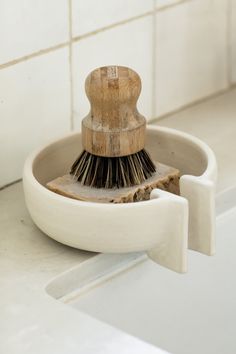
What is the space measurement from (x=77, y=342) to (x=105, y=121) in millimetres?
199

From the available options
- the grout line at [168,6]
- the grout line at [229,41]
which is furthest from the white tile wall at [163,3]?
the grout line at [229,41]

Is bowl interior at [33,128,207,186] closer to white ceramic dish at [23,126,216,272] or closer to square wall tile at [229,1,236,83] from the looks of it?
white ceramic dish at [23,126,216,272]

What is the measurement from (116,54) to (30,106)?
0.13 meters

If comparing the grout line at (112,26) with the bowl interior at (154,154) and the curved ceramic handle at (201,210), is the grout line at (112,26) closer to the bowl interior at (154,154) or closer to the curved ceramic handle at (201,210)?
the bowl interior at (154,154)

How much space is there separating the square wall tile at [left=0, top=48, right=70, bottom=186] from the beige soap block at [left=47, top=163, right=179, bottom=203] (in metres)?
0.10

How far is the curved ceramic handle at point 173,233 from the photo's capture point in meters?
A: 0.78

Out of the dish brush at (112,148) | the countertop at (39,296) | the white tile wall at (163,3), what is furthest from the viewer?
the white tile wall at (163,3)

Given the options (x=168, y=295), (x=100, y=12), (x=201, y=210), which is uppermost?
(x=100, y=12)

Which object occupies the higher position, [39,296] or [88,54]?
[88,54]

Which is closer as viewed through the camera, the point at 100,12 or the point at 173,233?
the point at 173,233

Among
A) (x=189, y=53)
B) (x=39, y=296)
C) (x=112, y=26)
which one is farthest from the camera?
(x=189, y=53)

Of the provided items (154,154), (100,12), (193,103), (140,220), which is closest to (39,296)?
(140,220)

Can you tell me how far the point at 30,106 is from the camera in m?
0.94

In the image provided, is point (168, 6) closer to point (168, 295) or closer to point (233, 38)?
point (233, 38)
